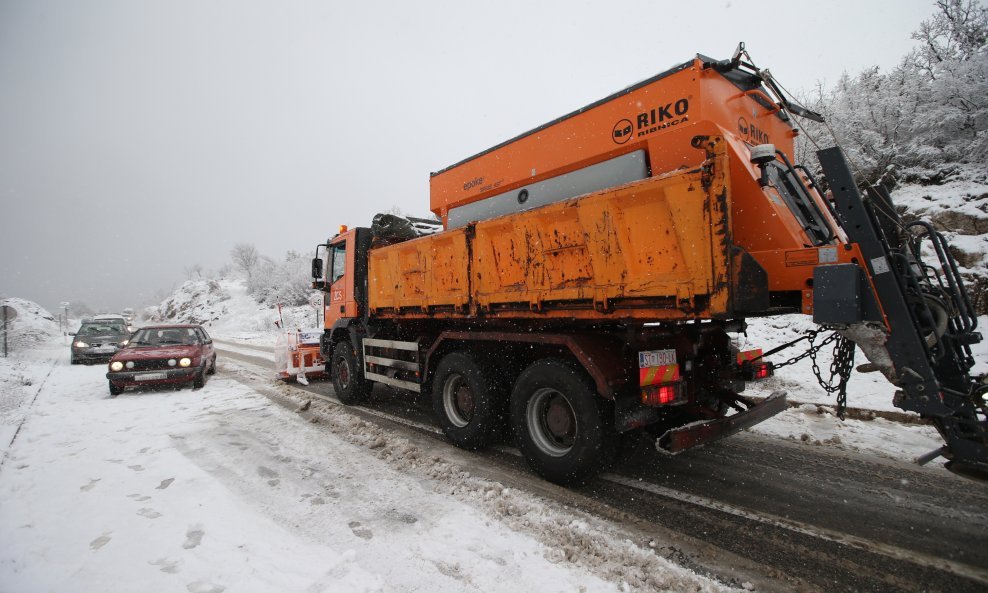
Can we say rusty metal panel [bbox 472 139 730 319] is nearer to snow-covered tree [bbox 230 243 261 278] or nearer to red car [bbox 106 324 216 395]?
red car [bbox 106 324 216 395]

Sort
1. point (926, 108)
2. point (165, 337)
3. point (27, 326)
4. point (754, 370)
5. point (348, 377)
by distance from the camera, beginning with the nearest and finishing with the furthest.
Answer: point (754, 370)
point (348, 377)
point (165, 337)
point (926, 108)
point (27, 326)

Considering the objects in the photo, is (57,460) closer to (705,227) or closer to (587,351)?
(587,351)

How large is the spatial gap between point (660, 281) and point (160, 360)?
931cm

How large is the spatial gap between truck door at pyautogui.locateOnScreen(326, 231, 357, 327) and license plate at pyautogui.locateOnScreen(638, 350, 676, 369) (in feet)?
17.3

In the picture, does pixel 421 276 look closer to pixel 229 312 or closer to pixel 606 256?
pixel 606 256

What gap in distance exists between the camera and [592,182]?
446 centimetres

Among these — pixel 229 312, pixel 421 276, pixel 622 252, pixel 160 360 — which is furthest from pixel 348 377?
pixel 229 312

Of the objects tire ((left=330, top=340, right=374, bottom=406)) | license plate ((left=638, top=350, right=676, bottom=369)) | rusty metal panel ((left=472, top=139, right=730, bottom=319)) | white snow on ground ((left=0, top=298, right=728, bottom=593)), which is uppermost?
rusty metal panel ((left=472, top=139, right=730, bottom=319))

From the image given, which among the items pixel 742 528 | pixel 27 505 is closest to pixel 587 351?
pixel 742 528

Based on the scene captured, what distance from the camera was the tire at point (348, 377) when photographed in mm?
7227

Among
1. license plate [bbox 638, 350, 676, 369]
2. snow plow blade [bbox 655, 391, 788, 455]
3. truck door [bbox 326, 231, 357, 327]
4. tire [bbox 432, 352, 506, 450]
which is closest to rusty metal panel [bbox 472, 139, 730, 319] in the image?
license plate [bbox 638, 350, 676, 369]

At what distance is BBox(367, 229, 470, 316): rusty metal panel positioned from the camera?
4.96 metres

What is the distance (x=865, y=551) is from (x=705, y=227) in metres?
2.34

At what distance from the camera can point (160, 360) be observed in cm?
832
